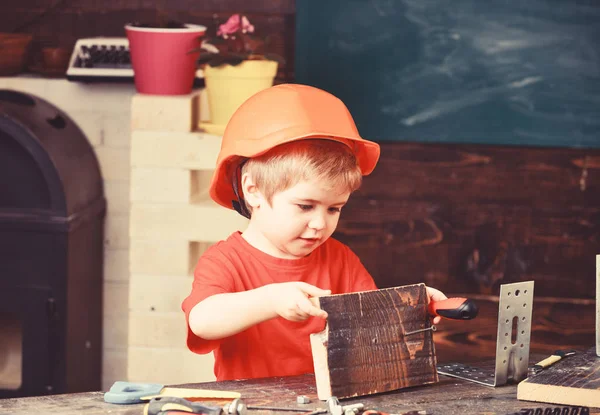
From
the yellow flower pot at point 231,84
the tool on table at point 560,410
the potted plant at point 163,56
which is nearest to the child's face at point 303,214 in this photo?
the tool on table at point 560,410

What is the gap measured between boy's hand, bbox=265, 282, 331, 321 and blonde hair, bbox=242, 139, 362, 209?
231 millimetres

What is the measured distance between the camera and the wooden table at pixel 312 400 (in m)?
1.46

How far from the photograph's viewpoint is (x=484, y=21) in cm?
322

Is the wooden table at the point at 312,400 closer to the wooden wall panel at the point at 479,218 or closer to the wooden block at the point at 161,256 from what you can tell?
the wooden block at the point at 161,256

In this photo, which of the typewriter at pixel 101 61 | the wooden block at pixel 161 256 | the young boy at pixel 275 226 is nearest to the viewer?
the young boy at pixel 275 226

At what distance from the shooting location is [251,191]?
1.77m

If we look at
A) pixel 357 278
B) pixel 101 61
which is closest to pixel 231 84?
pixel 101 61

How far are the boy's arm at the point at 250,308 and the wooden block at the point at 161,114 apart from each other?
4.32ft

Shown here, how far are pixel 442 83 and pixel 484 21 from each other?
0.81 ft

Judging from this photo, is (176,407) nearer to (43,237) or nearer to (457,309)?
(457,309)

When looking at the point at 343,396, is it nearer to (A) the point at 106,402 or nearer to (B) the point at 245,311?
(B) the point at 245,311

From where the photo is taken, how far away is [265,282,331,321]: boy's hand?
1.47 metres

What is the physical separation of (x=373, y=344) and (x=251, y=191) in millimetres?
399

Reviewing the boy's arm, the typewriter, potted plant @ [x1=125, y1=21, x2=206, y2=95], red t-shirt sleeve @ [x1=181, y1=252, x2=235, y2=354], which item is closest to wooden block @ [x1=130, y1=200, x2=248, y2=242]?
potted plant @ [x1=125, y1=21, x2=206, y2=95]
